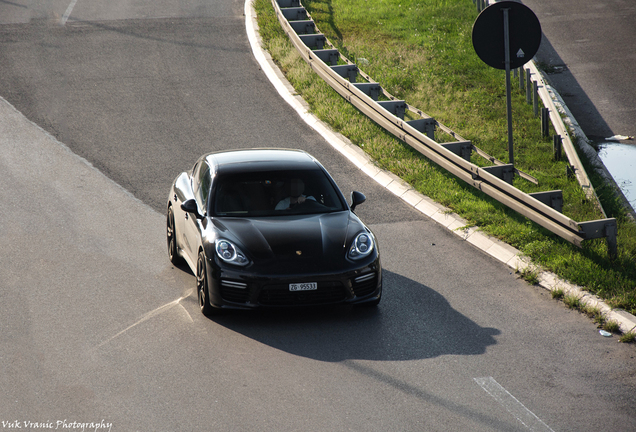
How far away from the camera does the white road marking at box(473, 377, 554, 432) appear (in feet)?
16.9

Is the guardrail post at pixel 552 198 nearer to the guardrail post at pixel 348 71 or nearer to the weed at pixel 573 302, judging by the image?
the weed at pixel 573 302

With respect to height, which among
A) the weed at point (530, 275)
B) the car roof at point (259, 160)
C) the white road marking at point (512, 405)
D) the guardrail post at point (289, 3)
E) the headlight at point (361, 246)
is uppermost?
the guardrail post at point (289, 3)

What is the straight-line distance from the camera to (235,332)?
6.81 meters

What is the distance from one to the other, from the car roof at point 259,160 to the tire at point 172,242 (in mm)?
869

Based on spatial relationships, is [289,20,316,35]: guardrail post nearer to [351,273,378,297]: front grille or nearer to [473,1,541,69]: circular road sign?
[473,1,541,69]: circular road sign

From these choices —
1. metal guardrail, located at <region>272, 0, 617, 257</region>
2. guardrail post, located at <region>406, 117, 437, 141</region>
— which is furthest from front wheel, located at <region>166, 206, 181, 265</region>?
guardrail post, located at <region>406, 117, 437, 141</region>

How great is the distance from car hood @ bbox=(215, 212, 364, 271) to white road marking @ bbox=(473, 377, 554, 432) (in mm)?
1834

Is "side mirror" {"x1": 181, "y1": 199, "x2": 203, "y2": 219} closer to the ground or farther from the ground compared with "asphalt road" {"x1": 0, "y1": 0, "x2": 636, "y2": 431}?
farther from the ground

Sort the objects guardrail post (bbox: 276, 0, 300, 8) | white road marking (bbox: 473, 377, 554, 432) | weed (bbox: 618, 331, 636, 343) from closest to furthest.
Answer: white road marking (bbox: 473, 377, 554, 432) → weed (bbox: 618, 331, 636, 343) → guardrail post (bbox: 276, 0, 300, 8)

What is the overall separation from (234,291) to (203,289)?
0.44 m

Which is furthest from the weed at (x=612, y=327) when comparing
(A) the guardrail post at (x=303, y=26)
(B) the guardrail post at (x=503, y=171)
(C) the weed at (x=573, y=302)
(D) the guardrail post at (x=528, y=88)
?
(A) the guardrail post at (x=303, y=26)

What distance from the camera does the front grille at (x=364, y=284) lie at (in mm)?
6945

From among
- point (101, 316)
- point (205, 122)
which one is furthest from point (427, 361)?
point (205, 122)

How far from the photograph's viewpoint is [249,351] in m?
6.38
